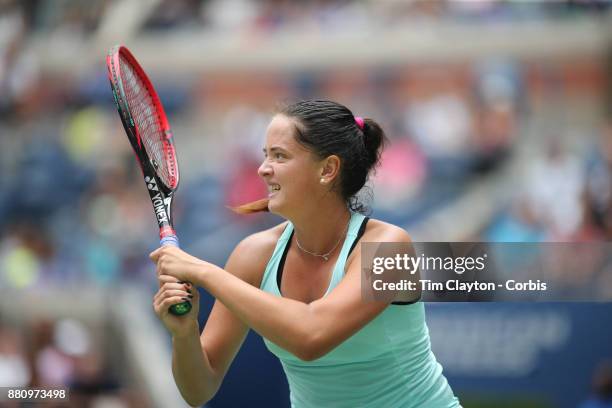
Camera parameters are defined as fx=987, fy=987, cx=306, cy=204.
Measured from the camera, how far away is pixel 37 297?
7160 millimetres

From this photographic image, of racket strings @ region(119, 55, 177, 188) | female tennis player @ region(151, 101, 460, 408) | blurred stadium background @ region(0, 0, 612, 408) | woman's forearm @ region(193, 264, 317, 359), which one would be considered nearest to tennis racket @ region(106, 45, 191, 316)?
racket strings @ region(119, 55, 177, 188)

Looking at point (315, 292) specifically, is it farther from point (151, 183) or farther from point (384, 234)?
point (151, 183)

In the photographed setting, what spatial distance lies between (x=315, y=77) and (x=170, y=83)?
1627mm

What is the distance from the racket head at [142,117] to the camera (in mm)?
3221

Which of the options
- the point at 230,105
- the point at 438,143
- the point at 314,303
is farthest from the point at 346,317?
the point at 230,105

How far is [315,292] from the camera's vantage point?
299cm

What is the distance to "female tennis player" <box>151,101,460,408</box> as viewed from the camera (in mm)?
2730

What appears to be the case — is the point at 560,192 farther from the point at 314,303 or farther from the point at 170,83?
the point at 314,303

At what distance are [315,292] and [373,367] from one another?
0.29 meters

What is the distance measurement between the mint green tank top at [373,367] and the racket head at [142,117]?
0.67m

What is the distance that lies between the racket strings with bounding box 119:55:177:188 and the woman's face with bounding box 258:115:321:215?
58 centimetres

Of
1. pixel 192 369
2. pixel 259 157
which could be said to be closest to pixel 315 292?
pixel 192 369

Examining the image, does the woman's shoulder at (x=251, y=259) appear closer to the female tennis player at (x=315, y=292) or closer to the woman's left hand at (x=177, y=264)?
the female tennis player at (x=315, y=292)

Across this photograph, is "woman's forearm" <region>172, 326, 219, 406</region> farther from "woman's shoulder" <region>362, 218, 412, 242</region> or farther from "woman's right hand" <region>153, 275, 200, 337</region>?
"woman's shoulder" <region>362, 218, 412, 242</region>
